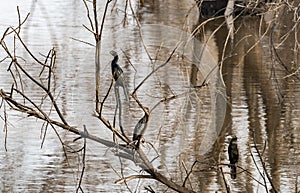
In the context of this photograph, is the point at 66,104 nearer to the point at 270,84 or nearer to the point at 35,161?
the point at 35,161

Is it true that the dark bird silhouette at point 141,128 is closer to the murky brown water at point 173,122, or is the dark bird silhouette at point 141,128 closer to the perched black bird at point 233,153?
the murky brown water at point 173,122

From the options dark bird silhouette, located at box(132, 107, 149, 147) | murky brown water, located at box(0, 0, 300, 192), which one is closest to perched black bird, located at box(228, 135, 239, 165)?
murky brown water, located at box(0, 0, 300, 192)

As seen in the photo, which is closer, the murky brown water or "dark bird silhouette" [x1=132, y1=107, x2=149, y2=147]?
"dark bird silhouette" [x1=132, y1=107, x2=149, y2=147]

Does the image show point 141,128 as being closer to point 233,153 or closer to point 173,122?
point 233,153

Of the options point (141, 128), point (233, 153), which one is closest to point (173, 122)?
point (233, 153)

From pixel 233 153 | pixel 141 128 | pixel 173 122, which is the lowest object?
pixel 173 122

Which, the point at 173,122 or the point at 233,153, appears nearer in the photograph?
the point at 233,153

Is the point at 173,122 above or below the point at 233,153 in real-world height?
below

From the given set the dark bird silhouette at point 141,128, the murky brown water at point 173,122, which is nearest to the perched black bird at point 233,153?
the murky brown water at point 173,122

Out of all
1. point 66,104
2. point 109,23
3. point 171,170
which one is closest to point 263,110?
point 66,104

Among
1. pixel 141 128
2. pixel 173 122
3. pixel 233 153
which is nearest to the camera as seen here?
pixel 141 128

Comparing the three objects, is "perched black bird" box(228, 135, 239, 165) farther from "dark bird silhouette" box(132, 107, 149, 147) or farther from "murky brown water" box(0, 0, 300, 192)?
"dark bird silhouette" box(132, 107, 149, 147)

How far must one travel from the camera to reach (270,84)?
8930 millimetres

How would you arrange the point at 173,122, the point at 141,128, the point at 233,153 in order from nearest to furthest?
the point at 141,128 → the point at 233,153 → the point at 173,122
